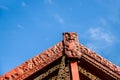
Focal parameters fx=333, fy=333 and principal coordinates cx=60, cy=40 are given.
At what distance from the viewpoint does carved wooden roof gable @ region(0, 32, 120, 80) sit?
21.2ft

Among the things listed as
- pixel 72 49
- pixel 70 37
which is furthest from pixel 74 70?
pixel 70 37

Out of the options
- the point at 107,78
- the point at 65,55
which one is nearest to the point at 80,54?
the point at 65,55

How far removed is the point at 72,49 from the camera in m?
6.52

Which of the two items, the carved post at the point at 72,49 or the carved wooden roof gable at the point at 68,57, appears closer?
the carved post at the point at 72,49

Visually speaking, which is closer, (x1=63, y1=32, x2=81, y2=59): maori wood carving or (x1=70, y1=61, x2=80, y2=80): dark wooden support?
(x1=70, y1=61, x2=80, y2=80): dark wooden support

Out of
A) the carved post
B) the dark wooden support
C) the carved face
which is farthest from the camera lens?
the carved face

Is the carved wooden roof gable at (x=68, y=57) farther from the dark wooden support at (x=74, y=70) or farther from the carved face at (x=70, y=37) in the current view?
the dark wooden support at (x=74, y=70)

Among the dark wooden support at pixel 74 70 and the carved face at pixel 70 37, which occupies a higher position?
the carved face at pixel 70 37

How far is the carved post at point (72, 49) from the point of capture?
6348 millimetres

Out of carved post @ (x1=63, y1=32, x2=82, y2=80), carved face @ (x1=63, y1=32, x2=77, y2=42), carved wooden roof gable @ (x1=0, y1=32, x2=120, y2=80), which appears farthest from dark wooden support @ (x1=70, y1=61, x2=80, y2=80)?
carved face @ (x1=63, y1=32, x2=77, y2=42)

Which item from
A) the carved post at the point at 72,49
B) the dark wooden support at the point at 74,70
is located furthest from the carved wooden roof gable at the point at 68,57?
the dark wooden support at the point at 74,70

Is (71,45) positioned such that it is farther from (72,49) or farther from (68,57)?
(68,57)

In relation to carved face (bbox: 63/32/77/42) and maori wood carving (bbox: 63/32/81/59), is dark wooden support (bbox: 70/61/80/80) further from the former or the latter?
carved face (bbox: 63/32/77/42)

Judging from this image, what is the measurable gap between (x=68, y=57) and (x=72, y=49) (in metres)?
0.20
